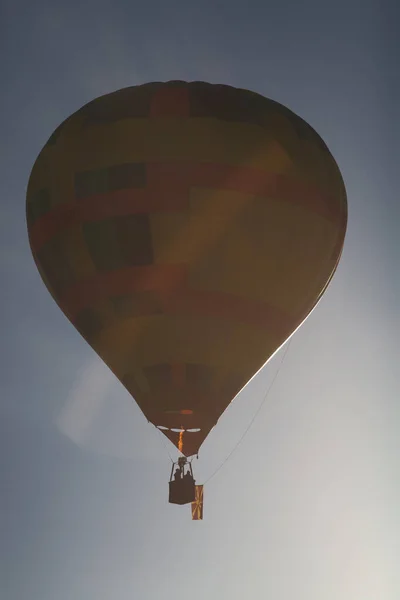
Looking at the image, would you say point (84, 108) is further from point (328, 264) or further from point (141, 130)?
point (328, 264)

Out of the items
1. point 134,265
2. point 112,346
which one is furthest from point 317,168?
point 112,346

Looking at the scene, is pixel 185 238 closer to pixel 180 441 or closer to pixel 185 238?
pixel 185 238

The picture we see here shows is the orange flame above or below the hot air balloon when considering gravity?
below

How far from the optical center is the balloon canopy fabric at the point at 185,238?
49.1 ft

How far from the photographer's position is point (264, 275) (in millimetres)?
15258

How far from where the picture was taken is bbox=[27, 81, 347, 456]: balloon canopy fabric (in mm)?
14961

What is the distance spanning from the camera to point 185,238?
14.9 meters

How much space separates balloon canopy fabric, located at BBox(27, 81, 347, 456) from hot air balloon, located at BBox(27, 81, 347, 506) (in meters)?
0.02

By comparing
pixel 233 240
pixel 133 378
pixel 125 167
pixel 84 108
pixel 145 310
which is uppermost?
pixel 84 108

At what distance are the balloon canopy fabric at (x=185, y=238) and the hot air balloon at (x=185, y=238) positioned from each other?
2 cm

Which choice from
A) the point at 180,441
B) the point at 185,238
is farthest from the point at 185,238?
the point at 180,441

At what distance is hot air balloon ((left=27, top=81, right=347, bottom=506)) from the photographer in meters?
15.0

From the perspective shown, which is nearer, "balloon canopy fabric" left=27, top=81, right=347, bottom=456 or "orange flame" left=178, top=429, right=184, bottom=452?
"balloon canopy fabric" left=27, top=81, right=347, bottom=456

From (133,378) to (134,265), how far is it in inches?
78.2
